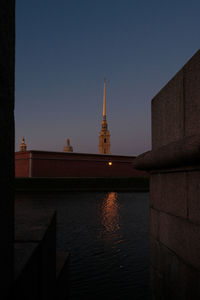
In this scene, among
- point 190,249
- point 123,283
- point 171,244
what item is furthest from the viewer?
point 123,283

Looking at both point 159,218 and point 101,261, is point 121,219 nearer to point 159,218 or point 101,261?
point 101,261

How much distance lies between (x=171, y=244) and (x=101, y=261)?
297 cm

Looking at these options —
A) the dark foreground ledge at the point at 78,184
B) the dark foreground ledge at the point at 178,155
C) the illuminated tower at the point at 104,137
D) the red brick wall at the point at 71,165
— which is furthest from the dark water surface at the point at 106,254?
the illuminated tower at the point at 104,137

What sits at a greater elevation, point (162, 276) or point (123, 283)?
point (162, 276)

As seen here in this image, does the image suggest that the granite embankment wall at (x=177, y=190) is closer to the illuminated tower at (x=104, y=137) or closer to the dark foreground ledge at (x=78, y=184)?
the dark foreground ledge at (x=78, y=184)

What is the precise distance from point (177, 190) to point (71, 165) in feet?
97.1

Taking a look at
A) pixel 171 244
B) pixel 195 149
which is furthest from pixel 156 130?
pixel 195 149

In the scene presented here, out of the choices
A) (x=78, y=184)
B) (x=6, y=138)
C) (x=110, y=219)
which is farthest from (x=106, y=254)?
(x=78, y=184)

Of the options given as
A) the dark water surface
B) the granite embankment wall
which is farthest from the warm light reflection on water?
the granite embankment wall

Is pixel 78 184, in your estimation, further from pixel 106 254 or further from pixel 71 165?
pixel 106 254

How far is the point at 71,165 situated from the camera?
3188 cm

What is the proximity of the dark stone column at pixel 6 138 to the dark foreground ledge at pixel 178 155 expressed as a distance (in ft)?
3.92

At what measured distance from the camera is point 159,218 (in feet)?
10.1

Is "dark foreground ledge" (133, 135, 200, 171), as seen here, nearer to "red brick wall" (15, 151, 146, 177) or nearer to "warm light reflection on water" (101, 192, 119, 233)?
"warm light reflection on water" (101, 192, 119, 233)
